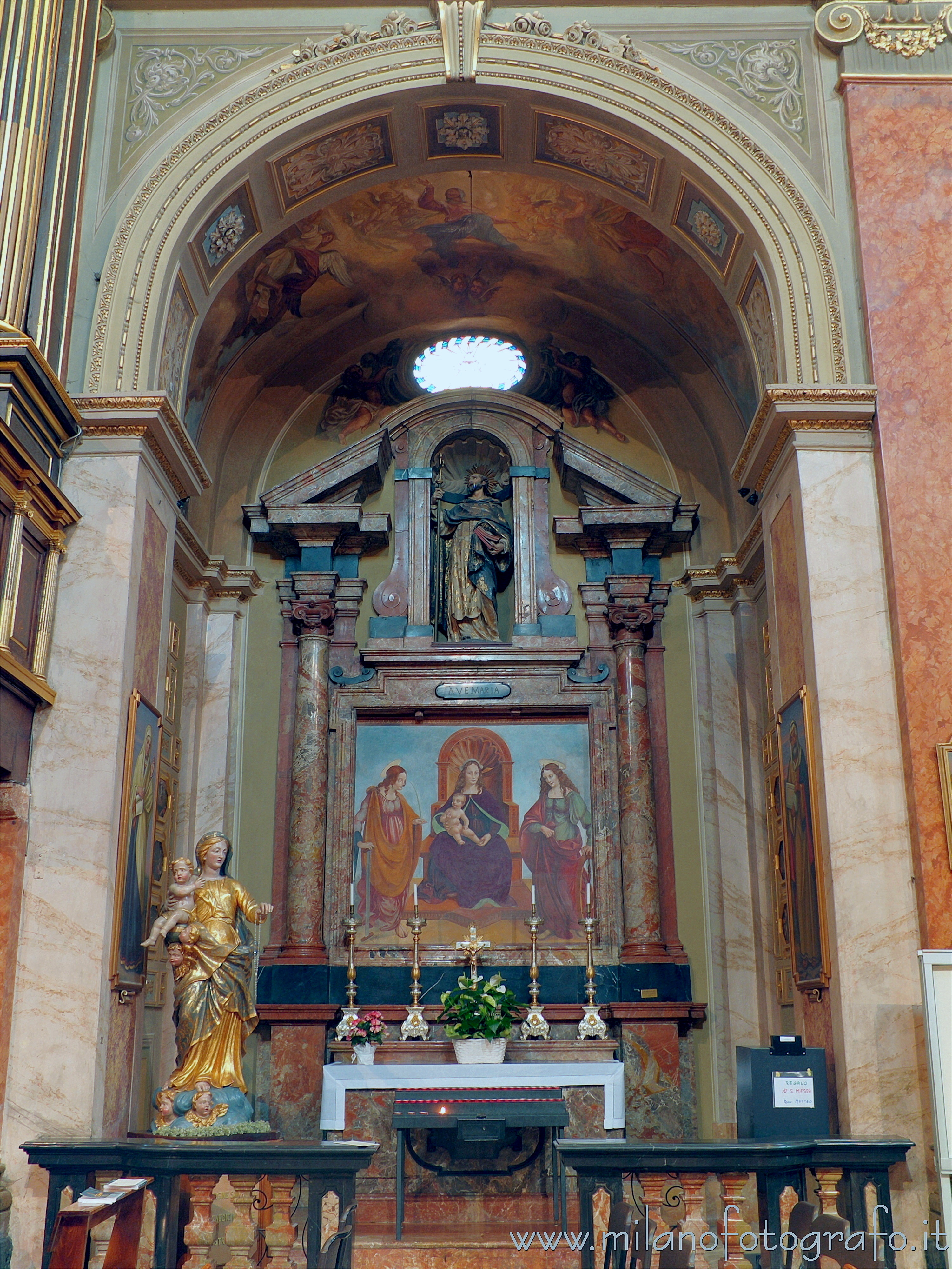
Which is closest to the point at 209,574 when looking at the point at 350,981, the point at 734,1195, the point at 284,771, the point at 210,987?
the point at 284,771

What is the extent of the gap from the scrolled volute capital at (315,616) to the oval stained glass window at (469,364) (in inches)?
112

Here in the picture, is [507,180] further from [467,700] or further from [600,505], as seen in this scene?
[467,700]

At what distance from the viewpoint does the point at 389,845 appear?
37.9 feet

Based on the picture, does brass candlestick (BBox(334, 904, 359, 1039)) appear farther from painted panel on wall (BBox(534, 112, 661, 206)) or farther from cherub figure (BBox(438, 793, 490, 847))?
painted panel on wall (BBox(534, 112, 661, 206))

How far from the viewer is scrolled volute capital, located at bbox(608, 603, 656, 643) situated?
474 inches

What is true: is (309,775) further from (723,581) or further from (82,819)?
(723,581)

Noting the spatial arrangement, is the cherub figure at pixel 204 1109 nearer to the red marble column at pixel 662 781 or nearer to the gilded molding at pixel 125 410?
the gilded molding at pixel 125 410

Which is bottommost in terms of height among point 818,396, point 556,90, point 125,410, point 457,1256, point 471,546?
point 457,1256

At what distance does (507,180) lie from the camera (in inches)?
452

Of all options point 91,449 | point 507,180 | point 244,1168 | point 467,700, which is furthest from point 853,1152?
point 507,180

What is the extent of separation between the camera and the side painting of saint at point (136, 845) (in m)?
8.35

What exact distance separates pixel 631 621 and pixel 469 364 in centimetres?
349

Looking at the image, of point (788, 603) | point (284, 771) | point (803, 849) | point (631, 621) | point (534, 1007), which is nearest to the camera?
point (803, 849)

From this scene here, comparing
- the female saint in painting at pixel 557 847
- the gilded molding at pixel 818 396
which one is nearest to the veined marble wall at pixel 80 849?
the female saint in painting at pixel 557 847
